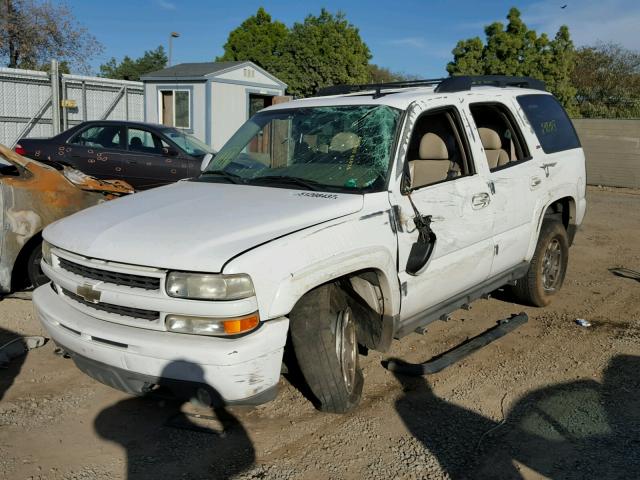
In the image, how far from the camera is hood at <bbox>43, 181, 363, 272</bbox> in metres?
3.16

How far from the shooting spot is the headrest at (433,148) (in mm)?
4730

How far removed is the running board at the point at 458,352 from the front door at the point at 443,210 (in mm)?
390

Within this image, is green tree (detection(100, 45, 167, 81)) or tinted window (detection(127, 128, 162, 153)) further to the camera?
green tree (detection(100, 45, 167, 81))

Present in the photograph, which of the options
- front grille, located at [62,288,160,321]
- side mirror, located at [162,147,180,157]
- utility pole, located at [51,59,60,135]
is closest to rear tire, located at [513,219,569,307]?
front grille, located at [62,288,160,321]

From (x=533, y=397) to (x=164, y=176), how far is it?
8722 millimetres

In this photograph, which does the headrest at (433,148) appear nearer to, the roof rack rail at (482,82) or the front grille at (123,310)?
the roof rack rail at (482,82)

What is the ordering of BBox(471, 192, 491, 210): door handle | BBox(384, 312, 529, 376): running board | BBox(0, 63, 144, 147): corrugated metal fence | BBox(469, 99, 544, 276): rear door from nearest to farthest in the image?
BBox(384, 312, 529, 376): running board < BBox(471, 192, 491, 210): door handle < BBox(469, 99, 544, 276): rear door < BBox(0, 63, 144, 147): corrugated metal fence

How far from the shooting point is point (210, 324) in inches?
123

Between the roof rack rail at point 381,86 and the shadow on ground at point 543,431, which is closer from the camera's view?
the shadow on ground at point 543,431

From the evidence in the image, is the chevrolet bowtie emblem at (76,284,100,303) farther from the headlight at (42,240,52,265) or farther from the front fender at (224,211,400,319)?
the front fender at (224,211,400,319)

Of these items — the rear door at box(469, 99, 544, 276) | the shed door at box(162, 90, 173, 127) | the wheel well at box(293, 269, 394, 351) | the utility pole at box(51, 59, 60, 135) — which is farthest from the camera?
the shed door at box(162, 90, 173, 127)

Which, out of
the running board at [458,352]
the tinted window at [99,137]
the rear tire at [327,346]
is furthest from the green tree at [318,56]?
the rear tire at [327,346]

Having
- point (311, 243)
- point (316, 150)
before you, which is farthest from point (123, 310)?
point (316, 150)

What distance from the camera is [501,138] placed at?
17.9 feet
